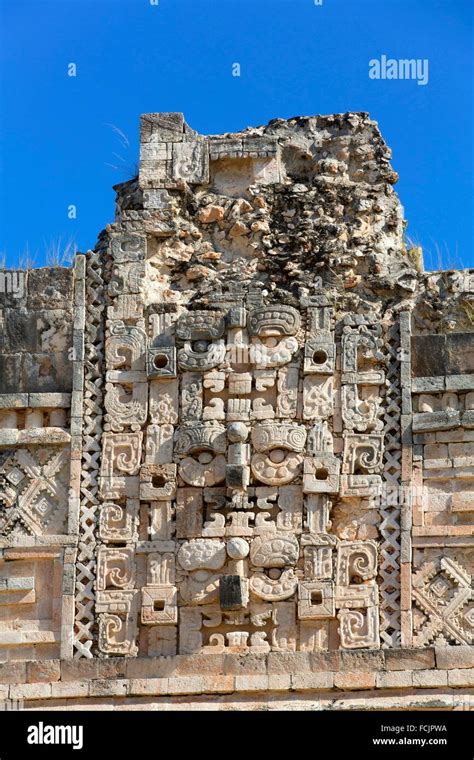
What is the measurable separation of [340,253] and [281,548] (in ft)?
8.75

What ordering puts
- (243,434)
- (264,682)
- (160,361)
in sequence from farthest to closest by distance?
(160,361), (243,434), (264,682)

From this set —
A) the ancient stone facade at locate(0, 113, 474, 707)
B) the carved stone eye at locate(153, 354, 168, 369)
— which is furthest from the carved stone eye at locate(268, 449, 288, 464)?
the carved stone eye at locate(153, 354, 168, 369)

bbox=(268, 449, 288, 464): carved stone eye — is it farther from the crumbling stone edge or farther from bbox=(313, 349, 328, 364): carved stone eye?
the crumbling stone edge

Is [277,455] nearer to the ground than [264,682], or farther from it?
farther from it

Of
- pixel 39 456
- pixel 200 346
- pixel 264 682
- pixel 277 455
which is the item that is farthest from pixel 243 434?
pixel 264 682

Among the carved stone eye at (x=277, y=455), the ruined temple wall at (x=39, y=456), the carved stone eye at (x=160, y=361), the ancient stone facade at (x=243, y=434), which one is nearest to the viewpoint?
the ancient stone facade at (x=243, y=434)

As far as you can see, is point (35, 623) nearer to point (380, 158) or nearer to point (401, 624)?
point (401, 624)

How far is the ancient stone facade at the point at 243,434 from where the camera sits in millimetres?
15258

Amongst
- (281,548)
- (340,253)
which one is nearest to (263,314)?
(340,253)

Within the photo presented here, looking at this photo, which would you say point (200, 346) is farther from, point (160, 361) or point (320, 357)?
point (320, 357)

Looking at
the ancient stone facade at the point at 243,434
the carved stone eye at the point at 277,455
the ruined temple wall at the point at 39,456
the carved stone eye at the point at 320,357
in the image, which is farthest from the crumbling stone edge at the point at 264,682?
the carved stone eye at the point at 320,357

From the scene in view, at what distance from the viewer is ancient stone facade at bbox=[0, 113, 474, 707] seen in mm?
15258

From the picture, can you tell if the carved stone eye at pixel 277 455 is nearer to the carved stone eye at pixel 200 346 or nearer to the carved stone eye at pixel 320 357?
the carved stone eye at pixel 320 357

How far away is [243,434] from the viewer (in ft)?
51.5
